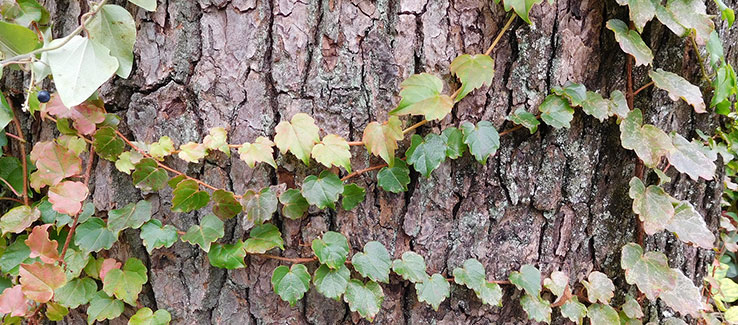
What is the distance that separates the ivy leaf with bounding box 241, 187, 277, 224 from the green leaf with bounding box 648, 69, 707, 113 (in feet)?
2.74

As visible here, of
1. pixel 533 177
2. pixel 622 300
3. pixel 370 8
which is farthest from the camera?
pixel 622 300

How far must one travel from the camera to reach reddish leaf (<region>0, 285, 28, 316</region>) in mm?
1001

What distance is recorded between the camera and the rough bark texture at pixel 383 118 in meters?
0.95

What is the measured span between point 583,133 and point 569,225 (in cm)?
21

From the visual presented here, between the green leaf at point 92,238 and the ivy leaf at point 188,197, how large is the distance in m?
0.18

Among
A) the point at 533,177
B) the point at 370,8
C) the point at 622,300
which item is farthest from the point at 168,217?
the point at 622,300

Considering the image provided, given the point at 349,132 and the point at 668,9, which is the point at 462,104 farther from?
the point at 668,9

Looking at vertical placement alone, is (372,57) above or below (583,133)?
above

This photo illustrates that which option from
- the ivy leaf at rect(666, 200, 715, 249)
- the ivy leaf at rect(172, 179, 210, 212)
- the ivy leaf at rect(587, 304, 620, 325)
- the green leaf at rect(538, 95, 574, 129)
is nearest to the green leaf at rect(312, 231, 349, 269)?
the ivy leaf at rect(172, 179, 210, 212)

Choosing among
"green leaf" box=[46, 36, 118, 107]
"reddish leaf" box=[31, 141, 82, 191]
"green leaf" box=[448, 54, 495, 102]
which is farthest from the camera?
"reddish leaf" box=[31, 141, 82, 191]

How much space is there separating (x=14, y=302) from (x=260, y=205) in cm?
56

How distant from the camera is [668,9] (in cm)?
97

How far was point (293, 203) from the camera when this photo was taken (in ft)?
3.21

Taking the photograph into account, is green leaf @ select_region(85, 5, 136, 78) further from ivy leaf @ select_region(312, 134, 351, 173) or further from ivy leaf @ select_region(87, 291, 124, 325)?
ivy leaf @ select_region(87, 291, 124, 325)
